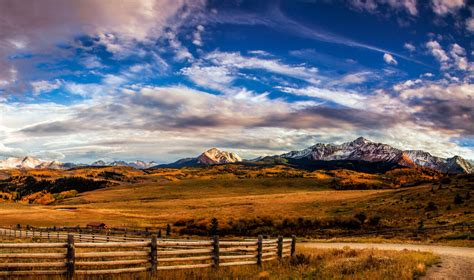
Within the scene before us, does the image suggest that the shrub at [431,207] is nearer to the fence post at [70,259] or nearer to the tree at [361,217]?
the tree at [361,217]

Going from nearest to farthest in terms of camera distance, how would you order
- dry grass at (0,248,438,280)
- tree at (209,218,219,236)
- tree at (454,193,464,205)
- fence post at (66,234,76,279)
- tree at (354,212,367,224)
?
fence post at (66,234,76,279), dry grass at (0,248,438,280), tree at (354,212,367,224), tree at (209,218,219,236), tree at (454,193,464,205)

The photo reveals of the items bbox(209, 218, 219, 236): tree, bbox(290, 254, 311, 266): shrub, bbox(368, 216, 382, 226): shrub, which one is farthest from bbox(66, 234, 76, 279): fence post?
bbox(368, 216, 382, 226): shrub

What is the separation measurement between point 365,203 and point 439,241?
1734 inches

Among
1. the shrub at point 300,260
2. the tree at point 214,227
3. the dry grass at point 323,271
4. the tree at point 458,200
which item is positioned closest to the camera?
the dry grass at point 323,271

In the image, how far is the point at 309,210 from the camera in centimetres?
7712

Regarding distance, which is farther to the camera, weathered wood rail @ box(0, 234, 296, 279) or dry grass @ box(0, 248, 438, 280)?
dry grass @ box(0, 248, 438, 280)

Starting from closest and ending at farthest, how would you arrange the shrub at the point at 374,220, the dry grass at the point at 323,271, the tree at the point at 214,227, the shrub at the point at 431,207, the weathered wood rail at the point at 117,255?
the weathered wood rail at the point at 117,255
the dry grass at the point at 323,271
the shrub at the point at 374,220
the tree at the point at 214,227
the shrub at the point at 431,207

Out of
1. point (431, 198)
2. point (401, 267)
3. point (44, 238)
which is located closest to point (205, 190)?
point (431, 198)

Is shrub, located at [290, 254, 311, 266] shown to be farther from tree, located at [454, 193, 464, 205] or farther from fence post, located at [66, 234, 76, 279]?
tree, located at [454, 193, 464, 205]

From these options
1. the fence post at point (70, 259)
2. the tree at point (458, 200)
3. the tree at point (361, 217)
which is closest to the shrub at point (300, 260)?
the fence post at point (70, 259)

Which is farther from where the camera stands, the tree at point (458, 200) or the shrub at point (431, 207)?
the tree at point (458, 200)

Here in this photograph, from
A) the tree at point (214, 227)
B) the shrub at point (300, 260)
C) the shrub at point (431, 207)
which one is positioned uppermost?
the shrub at point (300, 260)

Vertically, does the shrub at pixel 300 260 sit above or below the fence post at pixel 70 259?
below

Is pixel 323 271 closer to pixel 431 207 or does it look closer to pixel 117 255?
pixel 117 255
